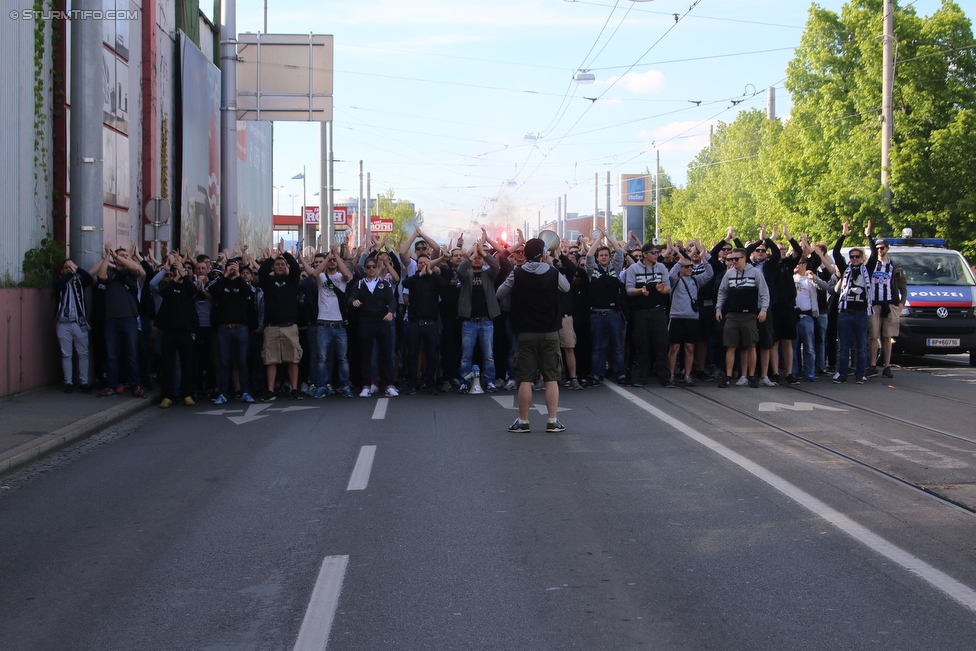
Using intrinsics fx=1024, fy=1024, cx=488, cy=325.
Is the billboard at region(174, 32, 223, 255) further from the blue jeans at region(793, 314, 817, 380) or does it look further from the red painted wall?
the blue jeans at region(793, 314, 817, 380)

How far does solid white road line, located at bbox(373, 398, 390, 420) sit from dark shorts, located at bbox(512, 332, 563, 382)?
2.16 meters

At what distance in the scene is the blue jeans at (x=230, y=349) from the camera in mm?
13898

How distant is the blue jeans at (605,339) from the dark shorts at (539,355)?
4.49 m

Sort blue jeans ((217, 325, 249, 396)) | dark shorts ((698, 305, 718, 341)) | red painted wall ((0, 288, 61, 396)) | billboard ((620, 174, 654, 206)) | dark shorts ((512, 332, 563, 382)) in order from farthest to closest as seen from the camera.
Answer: billboard ((620, 174, 654, 206)) → dark shorts ((698, 305, 718, 341)) → blue jeans ((217, 325, 249, 396)) → red painted wall ((0, 288, 61, 396)) → dark shorts ((512, 332, 563, 382))

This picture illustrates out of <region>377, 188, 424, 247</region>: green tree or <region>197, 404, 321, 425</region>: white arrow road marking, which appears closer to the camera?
<region>197, 404, 321, 425</region>: white arrow road marking

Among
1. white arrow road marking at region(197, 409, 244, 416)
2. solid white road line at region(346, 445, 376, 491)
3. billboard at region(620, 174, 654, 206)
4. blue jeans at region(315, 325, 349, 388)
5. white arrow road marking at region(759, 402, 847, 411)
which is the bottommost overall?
white arrow road marking at region(197, 409, 244, 416)

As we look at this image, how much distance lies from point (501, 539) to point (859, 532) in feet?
6.96

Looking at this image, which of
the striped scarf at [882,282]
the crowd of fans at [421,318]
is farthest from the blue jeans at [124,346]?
the striped scarf at [882,282]

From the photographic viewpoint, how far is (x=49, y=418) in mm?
11555

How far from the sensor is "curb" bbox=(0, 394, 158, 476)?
9.03 meters

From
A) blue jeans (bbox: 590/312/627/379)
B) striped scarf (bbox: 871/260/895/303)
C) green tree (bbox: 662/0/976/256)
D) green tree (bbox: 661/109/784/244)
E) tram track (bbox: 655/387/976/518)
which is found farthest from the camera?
green tree (bbox: 661/109/784/244)

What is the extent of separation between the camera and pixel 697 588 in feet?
16.6

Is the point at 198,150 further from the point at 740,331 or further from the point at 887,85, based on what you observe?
the point at 887,85

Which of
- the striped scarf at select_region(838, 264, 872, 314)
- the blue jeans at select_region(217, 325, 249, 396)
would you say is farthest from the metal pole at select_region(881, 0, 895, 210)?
the blue jeans at select_region(217, 325, 249, 396)
